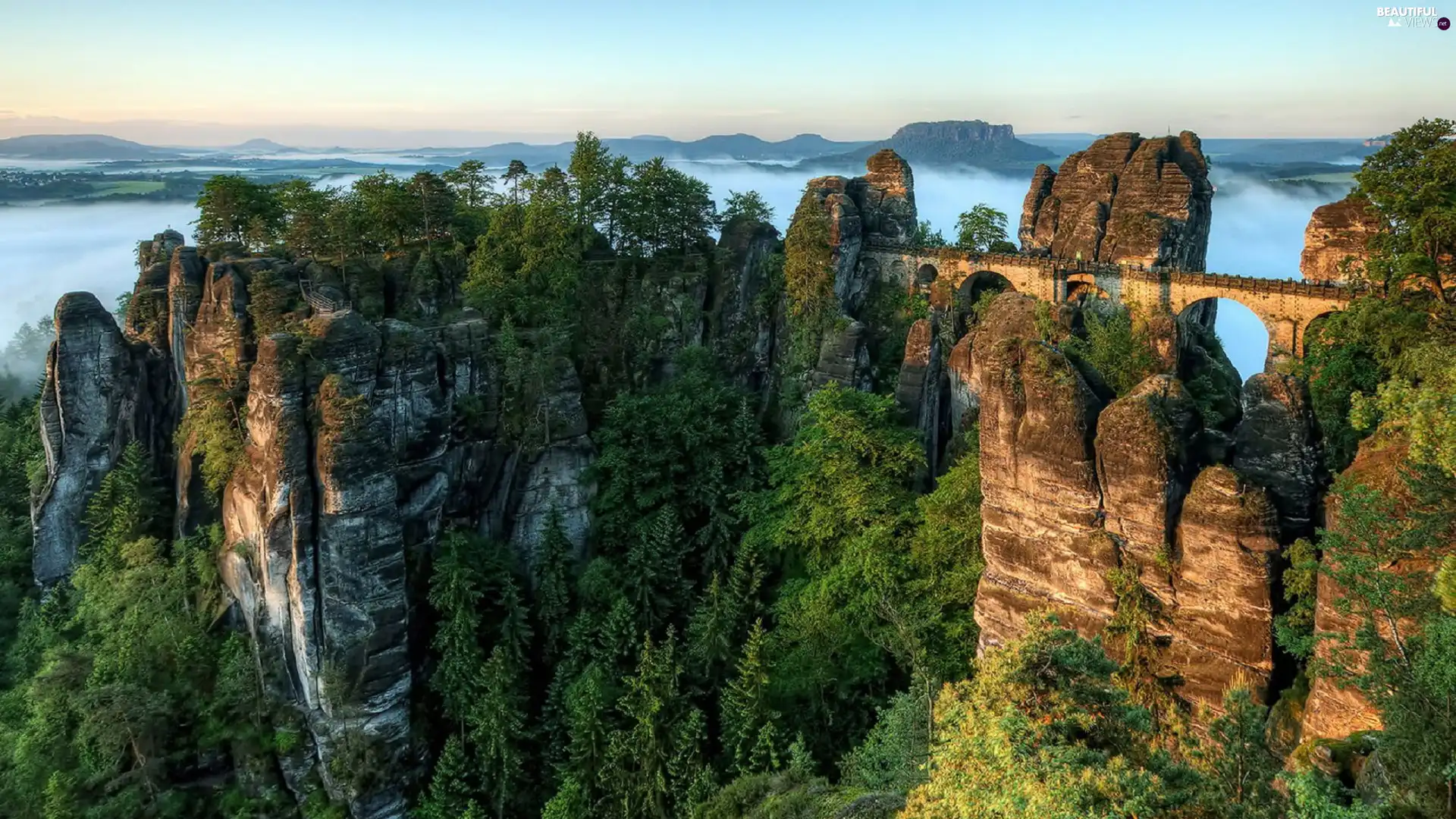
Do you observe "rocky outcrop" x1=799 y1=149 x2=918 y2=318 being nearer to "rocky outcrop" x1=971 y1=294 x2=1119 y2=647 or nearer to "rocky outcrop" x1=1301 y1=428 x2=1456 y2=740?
"rocky outcrop" x1=971 y1=294 x2=1119 y2=647

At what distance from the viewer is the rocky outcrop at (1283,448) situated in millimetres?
17078

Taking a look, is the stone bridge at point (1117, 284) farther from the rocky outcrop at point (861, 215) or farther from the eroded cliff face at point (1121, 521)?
the eroded cliff face at point (1121, 521)

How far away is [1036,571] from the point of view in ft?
65.7

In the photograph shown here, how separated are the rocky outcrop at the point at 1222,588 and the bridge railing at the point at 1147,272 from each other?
18.8 meters

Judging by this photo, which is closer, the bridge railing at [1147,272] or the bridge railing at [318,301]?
the bridge railing at [318,301]

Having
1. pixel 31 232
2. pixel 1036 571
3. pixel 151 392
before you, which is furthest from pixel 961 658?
pixel 31 232

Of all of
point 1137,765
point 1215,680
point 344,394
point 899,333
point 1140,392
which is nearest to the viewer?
point 1137,765

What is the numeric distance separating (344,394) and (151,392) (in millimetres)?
14706

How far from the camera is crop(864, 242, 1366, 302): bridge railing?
33.2m

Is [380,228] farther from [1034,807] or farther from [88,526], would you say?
[1034,807]

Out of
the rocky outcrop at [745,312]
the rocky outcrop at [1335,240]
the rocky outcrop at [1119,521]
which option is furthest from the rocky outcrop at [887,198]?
the rocky outcrop at [1119,521]

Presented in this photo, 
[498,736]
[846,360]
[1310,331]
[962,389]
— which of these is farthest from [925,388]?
[498,736]

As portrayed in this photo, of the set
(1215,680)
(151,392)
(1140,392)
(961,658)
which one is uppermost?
(1140,392)

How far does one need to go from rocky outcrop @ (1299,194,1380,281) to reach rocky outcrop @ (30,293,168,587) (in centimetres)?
4634
